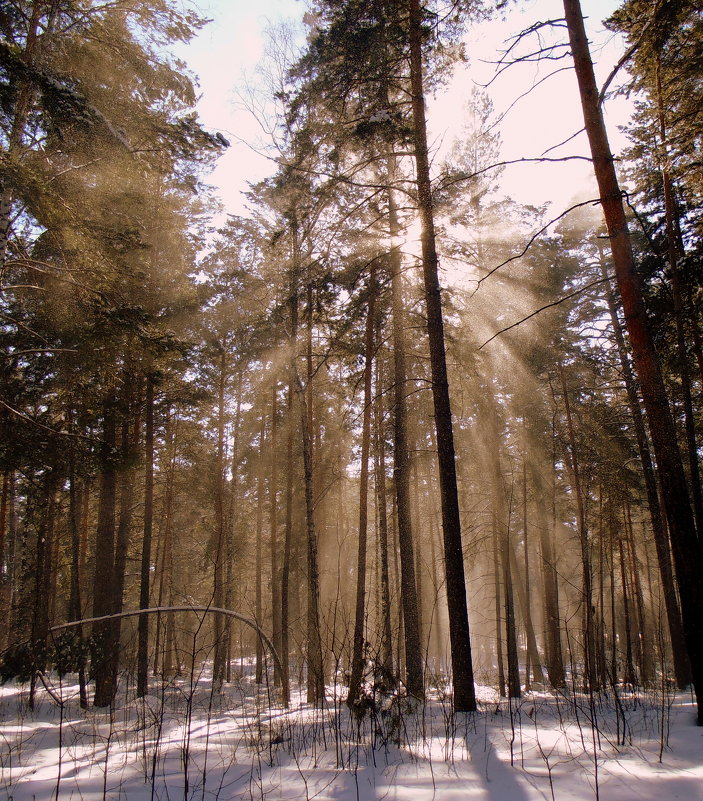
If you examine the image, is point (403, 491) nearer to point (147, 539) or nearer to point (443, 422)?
point (443, 422)

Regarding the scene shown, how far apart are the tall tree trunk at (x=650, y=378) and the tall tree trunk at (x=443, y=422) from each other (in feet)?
8.61

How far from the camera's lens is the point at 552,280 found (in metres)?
13.6

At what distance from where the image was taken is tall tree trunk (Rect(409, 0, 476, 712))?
685 cm

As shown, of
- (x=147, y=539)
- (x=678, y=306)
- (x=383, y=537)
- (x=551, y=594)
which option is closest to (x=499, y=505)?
(x=383, y=537)

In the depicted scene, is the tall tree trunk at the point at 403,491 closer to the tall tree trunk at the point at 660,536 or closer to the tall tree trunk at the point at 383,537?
the tall tree trunk at the point at 383,537

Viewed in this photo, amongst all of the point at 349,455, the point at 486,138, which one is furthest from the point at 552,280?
the point at 349,455

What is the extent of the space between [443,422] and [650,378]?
3.05 metres

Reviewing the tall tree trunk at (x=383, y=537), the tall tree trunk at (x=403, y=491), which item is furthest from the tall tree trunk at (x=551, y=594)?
the tall tree trunk at (x=403, y=491)

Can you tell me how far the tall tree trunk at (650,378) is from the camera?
5070 millimetres

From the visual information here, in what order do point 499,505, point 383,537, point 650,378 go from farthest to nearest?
1. point 499,505
2. point 383,537
3. point 650,378

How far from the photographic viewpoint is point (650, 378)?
5.43m

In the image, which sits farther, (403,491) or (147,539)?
(147,539)

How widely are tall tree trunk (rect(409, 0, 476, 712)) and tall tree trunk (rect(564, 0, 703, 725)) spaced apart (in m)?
2.63

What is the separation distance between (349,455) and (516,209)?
9.96 metres
